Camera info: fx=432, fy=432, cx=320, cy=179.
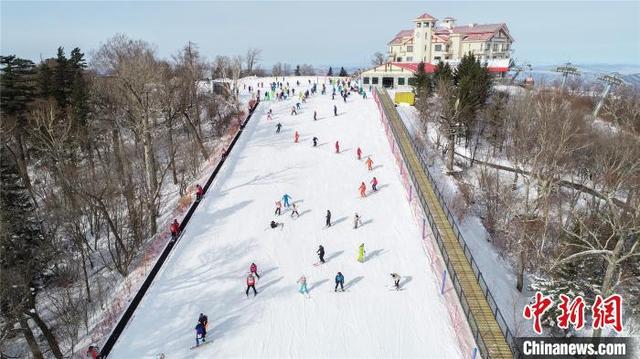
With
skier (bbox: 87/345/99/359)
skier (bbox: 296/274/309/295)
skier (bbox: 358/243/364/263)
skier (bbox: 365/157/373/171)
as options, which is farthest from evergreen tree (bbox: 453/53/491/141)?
skier (bbox: 87/345/99/359)

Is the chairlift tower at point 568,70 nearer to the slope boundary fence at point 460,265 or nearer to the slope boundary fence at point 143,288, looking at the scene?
the slope boundary fence at point 460,265

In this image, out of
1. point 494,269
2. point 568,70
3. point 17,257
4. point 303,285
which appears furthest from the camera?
point 568,70

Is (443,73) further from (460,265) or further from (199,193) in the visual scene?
(460,265)

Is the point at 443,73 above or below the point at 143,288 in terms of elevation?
above

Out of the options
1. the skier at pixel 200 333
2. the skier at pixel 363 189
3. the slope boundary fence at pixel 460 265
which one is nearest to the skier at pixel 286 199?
the skier at pixel 363 189

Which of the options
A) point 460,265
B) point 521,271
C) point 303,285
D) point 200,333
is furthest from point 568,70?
point 200,333

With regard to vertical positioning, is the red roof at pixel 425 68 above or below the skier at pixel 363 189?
above
